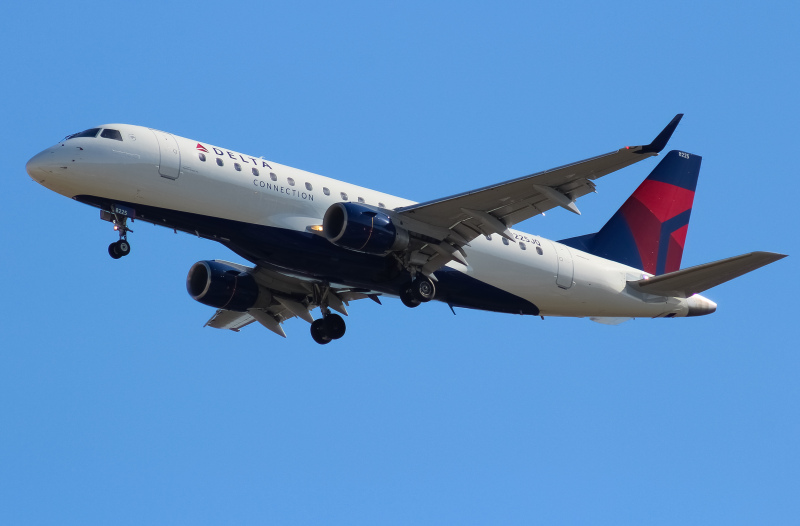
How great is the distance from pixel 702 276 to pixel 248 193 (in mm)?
15319

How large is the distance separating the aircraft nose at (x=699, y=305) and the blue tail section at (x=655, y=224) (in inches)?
101

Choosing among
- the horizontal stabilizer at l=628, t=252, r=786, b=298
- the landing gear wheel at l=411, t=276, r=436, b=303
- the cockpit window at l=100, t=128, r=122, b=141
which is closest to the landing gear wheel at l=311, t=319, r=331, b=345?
the landing gear wheel at l=411, t=276, r=436, b=303

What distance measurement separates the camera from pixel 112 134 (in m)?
32.7

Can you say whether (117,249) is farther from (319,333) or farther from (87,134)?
(319,333)

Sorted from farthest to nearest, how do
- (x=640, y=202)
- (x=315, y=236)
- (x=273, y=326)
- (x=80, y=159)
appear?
(x=640, y=202)
(x=273, y=326)
(x=315, y=236)
(x=80, y=159)

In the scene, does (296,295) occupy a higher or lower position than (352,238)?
higher

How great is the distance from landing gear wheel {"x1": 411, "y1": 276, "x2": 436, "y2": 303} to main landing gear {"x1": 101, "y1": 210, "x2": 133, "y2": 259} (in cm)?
882

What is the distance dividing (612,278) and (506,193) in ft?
24.4

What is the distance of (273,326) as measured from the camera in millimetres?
40688

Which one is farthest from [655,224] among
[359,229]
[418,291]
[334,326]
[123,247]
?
[123,247]

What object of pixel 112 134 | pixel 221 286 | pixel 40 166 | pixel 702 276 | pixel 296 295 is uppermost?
pixel 702 276

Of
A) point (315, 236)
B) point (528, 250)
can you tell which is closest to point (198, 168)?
point (315, 236)

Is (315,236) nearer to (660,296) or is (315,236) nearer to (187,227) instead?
(187,227)

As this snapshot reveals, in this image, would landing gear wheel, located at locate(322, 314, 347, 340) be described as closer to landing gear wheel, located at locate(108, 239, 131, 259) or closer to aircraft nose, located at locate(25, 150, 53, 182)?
landing gear wheel, located at locate(108, 239, 131, 259)
